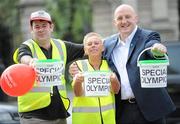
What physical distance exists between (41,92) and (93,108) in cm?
49

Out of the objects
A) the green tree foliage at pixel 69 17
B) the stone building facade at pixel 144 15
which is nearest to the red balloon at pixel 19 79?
the green tree foliage at pixel 69 17

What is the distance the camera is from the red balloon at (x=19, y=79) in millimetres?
5895

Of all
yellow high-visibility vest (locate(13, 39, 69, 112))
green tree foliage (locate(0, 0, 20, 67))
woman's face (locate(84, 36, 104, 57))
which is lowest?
green tree foliage (locate(0, 0, 20, 67))

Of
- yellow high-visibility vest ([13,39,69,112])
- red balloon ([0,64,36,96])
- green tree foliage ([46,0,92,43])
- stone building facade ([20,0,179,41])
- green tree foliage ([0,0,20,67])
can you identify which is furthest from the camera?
stone building facade ([20,0,179,41])

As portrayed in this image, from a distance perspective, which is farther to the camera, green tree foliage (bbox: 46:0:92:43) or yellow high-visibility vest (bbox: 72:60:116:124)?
green tree foliage (bbox: 46:0:92:43)

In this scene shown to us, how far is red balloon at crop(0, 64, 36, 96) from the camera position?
232 inches

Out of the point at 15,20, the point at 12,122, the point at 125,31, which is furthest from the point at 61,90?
the point at 15,20

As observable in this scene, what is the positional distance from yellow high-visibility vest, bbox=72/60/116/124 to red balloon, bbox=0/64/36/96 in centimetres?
52

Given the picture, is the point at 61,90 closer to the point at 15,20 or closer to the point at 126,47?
the point at 126,47

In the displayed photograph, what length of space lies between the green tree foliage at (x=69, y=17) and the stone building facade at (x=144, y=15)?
138 inches

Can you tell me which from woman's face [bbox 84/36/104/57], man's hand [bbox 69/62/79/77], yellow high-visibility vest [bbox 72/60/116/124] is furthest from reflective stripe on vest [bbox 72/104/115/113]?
woman's face [bbox 84/36/104/57]

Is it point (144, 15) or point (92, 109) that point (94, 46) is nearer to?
point (92, 109)

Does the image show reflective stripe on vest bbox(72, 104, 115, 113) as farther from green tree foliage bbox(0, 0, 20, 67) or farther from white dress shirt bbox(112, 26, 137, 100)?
green tree foliage bbox(0, 0, 20, 67)

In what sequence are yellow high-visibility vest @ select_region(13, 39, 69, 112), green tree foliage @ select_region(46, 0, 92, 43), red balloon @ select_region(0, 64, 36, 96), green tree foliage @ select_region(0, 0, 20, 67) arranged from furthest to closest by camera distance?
green tree foliage @ select_region(0, 0, 20, 67) < green tree foliage @ select_region(46, 0, 92, 43) < yellow high-visibility vest @ select_region(13, 39, 69, 112) < red balloon @ select_region(0, 64, 36, 96)
